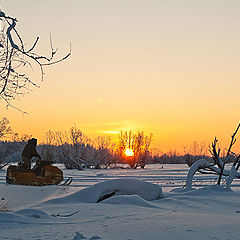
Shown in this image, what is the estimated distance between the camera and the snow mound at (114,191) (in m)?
6.57

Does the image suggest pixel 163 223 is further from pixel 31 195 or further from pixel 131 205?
pixel 31 195

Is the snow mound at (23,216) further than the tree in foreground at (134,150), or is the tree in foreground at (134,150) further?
the tree in foreground at (134,150)

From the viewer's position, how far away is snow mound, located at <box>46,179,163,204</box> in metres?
6.57

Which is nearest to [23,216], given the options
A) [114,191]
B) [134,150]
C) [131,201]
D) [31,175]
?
[131,201]

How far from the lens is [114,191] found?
7.01 metres

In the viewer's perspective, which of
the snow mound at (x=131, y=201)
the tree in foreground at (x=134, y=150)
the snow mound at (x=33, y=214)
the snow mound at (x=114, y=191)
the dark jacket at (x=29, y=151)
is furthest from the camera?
the tree in foreground at (x=134, y=150)

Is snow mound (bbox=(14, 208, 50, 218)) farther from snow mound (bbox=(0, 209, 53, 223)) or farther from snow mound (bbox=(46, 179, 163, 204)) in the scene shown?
snow mound (bbox=(46, 179, 163, 204))

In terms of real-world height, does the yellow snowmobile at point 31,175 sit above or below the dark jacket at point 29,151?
below

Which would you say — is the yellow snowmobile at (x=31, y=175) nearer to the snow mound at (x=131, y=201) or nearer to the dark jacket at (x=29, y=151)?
the dark jacket at (x=29, y=151)

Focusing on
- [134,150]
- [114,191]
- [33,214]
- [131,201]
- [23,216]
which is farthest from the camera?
[134,150]

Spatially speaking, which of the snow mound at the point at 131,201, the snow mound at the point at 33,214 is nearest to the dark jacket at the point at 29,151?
the snow mound at the point at 131,201

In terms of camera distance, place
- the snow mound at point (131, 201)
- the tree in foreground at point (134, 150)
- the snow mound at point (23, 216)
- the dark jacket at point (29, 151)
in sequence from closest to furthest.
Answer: the snow mound at point (23, 216) → the snow mound at point (131, 201) → the dark jacket at point (29, 151) → the tree in foreground at point (134, 150)

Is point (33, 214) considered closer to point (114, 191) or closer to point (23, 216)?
point (23, 216)

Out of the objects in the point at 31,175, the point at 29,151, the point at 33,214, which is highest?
the point at 29,151
